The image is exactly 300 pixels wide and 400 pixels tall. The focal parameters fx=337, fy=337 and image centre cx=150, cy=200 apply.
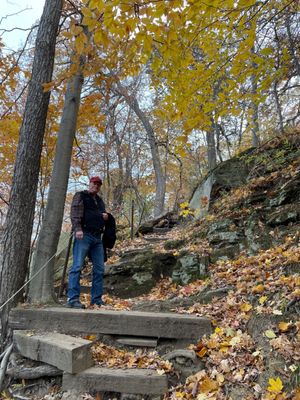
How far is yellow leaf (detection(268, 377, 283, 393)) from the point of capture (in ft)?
8.39

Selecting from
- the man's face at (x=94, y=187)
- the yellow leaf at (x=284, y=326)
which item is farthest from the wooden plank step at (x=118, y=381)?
the man's face at (x=94, y=187)

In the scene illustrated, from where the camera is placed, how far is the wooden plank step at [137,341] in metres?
3.76

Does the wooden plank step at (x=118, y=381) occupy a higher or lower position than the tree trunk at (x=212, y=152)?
lower

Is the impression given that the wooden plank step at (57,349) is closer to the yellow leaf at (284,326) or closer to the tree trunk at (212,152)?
the yellow leaf at (284,326)

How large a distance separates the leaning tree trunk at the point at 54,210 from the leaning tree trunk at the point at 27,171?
205 millimetres

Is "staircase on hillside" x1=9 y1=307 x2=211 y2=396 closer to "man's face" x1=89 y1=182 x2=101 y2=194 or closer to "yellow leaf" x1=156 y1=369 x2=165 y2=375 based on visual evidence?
"yellow leaf" x1=156 y1=369 x2=165 y2=375

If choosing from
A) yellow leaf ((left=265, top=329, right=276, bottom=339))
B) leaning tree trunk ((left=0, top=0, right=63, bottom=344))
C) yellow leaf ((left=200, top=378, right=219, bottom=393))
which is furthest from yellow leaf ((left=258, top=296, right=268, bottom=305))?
leaning tree trunk ((left=0, top=0, right=63, bottom=344))

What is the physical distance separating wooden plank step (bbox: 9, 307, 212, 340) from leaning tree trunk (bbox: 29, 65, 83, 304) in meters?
0.44

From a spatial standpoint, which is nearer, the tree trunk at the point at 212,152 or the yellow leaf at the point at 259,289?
the yellow leaf at the point at 259,289

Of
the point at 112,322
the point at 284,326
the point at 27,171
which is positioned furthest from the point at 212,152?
the point at 284,326

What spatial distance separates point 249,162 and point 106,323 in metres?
6.51

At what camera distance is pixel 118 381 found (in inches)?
129

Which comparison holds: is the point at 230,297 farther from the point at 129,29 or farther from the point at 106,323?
the point at 129,29

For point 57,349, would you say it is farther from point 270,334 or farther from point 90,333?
point 270,334
